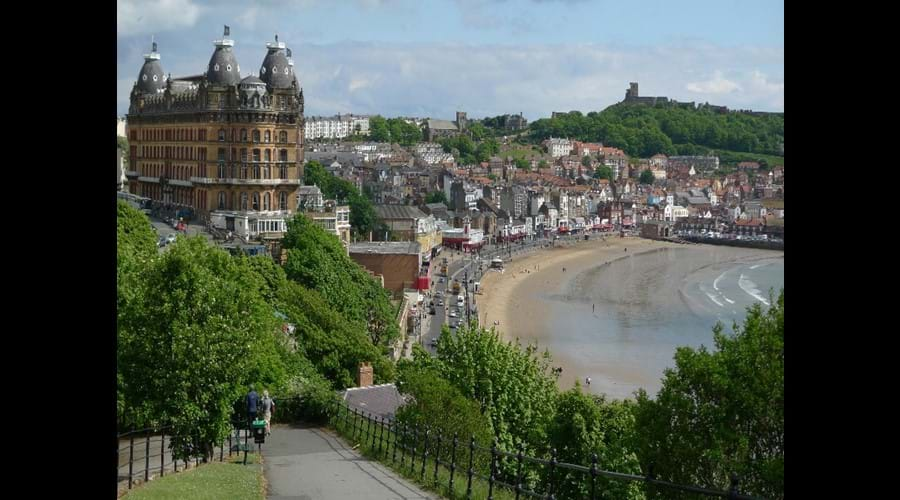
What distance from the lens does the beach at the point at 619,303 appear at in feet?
131

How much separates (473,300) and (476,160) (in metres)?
109

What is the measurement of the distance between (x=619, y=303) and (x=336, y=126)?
139 m

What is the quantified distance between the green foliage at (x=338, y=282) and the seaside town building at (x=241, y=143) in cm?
983

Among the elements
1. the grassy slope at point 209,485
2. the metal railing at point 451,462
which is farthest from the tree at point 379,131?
the grassy slope at point 209,485

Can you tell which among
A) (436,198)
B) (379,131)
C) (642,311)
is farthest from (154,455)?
(379,131)

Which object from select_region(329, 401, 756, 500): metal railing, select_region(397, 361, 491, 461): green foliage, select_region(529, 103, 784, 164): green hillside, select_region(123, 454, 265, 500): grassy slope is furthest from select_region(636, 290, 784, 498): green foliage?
select_region(529, 103, 784, 164): green hillside

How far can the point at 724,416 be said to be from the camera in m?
11.7

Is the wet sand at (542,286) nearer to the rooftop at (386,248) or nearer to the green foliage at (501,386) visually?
the rooftop at (386,248)

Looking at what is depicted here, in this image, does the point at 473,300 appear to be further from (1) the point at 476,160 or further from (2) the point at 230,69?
(1) the point at 476,160

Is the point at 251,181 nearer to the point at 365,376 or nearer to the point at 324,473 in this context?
the point at 365,376

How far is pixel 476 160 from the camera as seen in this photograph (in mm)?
164625

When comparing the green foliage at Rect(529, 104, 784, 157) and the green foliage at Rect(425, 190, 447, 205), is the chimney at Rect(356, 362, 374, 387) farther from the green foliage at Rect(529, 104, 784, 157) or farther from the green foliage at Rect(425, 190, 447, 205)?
the green foliage at Rect(529, 104, 784, 157)

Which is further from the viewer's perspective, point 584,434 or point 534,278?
point 534,278
